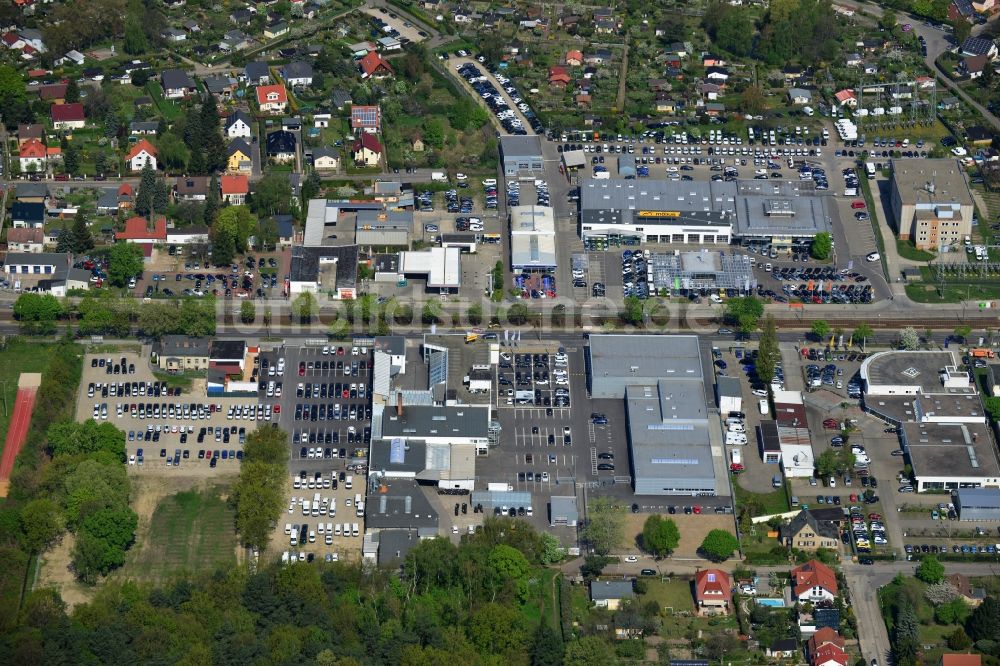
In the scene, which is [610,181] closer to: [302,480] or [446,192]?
[446,192]

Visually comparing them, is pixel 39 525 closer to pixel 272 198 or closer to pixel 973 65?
pixel 272 198

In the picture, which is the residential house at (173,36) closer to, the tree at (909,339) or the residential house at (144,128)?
the residential house at (144,128)

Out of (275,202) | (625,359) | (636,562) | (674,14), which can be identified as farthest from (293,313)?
(674,14)

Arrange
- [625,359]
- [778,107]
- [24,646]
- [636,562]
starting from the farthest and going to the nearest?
[778,107]
[625,359]
[636,562]
[24,646]

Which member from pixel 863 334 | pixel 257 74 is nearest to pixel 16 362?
pixel 257 74

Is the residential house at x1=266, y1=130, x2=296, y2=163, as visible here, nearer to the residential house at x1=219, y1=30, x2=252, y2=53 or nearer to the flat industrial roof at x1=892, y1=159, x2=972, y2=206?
the residential house at x1=219, y1=30, x2=252, y2=53

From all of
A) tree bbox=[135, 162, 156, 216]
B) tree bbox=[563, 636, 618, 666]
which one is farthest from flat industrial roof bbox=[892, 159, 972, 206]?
tree bbox=[135, 162, 156, 216]
